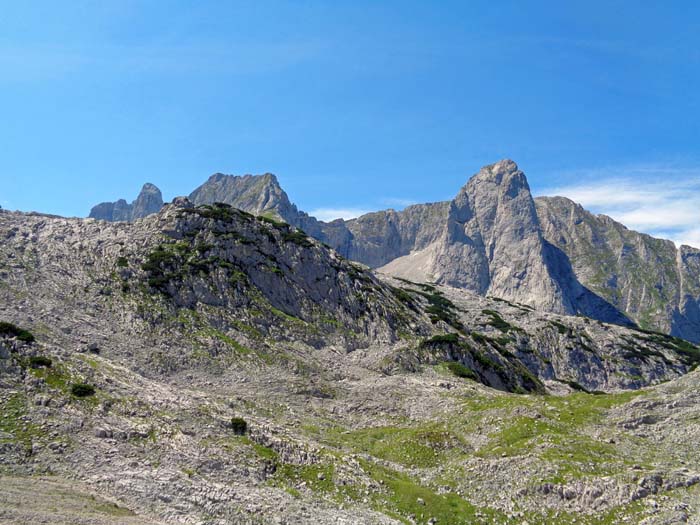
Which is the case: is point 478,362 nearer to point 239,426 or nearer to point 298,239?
point 298,239

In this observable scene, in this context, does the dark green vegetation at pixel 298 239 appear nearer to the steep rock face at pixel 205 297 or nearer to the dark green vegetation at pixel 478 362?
the steep rock face at pixel 205 297

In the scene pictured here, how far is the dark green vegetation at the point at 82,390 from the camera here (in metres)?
49.5

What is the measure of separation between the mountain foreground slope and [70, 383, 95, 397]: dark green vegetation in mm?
183

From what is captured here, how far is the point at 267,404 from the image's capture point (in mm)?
64438

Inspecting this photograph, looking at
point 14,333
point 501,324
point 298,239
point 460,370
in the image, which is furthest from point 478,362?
point 14,333

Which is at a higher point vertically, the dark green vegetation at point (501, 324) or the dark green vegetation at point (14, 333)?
the dark green vegetation at point (14, 333)

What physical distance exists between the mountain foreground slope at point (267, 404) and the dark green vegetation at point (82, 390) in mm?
183

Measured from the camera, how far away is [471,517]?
41625 mm

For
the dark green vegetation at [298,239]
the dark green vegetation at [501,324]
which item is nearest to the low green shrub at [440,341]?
the dark green vegetation at [298,239]

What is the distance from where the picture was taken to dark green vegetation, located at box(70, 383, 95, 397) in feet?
162

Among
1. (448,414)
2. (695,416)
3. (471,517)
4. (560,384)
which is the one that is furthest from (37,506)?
(560,384)

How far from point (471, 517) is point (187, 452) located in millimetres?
23833

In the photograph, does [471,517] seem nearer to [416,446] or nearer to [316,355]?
[416,446]

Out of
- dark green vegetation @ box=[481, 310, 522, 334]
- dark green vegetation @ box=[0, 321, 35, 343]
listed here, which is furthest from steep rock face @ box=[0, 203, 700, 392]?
dark green vegetation @ box=[481, 310, 522, 334]
